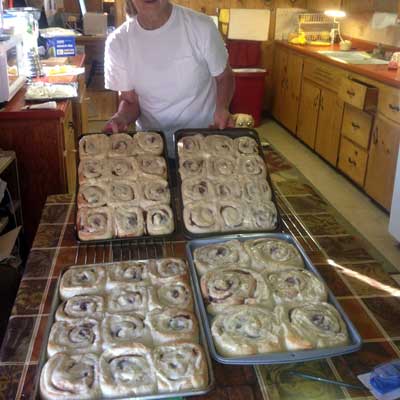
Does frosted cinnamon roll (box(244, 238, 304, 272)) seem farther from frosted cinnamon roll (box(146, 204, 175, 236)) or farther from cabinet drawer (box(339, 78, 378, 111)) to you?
cabinet drawer (box(339, 78, 378, 111))

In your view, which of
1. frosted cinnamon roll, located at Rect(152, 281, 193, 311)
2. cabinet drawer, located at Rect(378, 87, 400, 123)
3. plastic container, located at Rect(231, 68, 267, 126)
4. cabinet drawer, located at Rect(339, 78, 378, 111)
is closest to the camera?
frosted cinnamon roll, located at Rect(152, 281, 193, 311)

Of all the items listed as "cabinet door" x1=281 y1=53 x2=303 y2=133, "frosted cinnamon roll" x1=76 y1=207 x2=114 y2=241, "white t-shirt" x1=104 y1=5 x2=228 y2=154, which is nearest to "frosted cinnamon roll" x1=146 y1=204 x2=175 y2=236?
"frosted cinnamon roll" x1=76 y1=207 x2=114 y2=241

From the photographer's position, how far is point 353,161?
3660 millimetres

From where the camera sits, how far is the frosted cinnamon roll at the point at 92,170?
1431 millimetres

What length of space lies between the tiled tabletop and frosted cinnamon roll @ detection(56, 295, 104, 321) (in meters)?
0.06

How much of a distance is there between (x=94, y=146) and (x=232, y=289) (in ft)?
2.40

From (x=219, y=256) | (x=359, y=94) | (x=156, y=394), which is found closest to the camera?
(x=156, y=394)

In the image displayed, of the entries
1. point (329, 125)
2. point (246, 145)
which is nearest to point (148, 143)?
point (246, 145)

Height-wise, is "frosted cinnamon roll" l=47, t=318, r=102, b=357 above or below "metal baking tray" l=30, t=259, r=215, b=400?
above

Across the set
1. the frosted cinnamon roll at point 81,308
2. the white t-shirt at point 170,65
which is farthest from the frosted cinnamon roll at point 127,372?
the white t-shirt at point 170,65

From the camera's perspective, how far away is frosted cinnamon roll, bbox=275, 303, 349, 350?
90cm

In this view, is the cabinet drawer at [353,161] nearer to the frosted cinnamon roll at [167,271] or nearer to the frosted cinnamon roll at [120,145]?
the frosted cinnamon roll at [120,145]

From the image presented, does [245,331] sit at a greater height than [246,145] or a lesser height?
lesser

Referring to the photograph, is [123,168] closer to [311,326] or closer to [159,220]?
[159,220]
